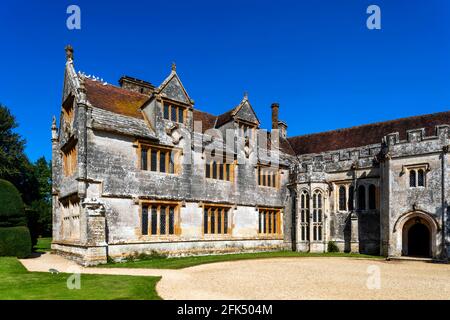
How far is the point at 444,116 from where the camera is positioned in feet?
85.3

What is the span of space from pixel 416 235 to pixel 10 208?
83.8 feet

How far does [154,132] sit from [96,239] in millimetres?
6912

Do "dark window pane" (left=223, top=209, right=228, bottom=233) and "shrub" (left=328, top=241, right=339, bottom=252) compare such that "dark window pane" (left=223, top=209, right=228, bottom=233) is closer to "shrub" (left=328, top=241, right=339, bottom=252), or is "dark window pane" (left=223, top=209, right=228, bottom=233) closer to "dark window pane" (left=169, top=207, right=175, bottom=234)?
"dark window pane" (left=169, top=207, right=175, bottom=234)

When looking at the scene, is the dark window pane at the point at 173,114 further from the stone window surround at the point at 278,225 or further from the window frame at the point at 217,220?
the stone window surround at the point at 278,225

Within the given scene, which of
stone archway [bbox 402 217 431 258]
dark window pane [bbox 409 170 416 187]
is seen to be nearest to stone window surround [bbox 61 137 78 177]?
dark window pane [bbox 409 170 416 187]

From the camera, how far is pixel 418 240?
23.4m

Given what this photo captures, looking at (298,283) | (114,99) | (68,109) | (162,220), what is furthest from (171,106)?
(298,283)

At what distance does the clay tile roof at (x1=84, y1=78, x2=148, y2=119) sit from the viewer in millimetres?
19922

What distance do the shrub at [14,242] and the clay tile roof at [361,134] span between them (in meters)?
→ 23.3

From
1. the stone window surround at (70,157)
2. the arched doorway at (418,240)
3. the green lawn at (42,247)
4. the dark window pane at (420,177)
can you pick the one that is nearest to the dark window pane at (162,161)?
the stone window surround at (70,157)

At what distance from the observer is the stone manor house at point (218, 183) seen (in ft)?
60.8
